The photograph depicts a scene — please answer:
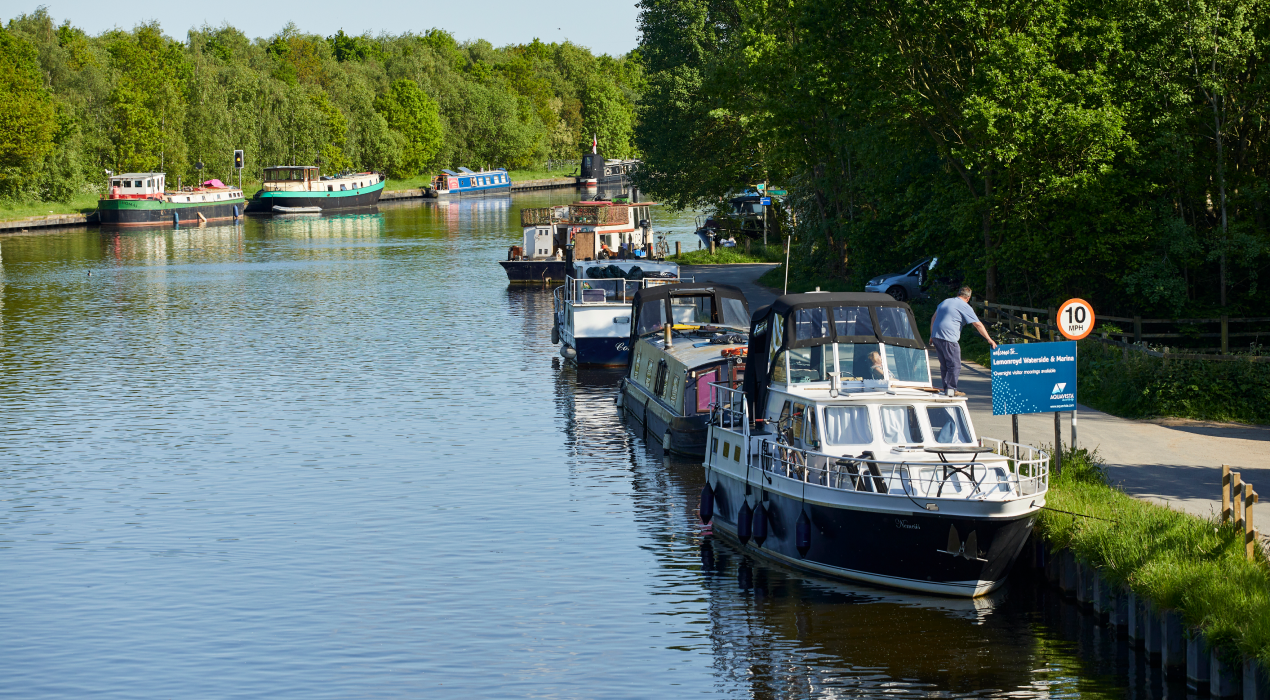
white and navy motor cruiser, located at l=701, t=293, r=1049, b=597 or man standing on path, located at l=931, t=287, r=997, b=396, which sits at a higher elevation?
man standing on path, located at l=931, t=287, r=997, b=396

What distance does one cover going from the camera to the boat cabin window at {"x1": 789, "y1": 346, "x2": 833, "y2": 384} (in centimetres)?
2302

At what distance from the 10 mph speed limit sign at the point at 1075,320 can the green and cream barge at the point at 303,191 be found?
12389 centimetres

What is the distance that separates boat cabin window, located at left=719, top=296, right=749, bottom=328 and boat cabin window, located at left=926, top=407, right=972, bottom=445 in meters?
15.3

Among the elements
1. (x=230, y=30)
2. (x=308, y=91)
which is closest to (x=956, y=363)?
(x=308, y=91)

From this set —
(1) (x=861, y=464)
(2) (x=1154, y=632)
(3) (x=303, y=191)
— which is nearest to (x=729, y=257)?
(1) (x=861, y=464)

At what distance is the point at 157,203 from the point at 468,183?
5689 centimetres

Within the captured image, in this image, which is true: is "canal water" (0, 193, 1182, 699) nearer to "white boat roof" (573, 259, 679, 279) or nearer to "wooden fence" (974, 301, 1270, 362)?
"white boat roof" (573, 259, 679, 279)

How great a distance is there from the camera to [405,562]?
75.7ft

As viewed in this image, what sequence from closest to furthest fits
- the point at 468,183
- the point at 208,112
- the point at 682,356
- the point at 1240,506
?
the point at 1240,506, the point at 682,356, the point at 208,112, the point at 468,183

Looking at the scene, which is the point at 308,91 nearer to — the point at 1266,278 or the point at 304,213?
the point at 304,213

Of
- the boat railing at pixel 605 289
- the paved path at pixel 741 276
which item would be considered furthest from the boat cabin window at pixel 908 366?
the paved path at pixel 741 276

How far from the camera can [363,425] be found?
35.2 metres

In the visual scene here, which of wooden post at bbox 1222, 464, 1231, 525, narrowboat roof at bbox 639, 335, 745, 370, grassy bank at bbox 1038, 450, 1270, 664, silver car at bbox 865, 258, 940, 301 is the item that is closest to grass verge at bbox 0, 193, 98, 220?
silver car at bbox 865, 258, 940, 301

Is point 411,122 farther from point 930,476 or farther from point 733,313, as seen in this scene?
point 930,476
